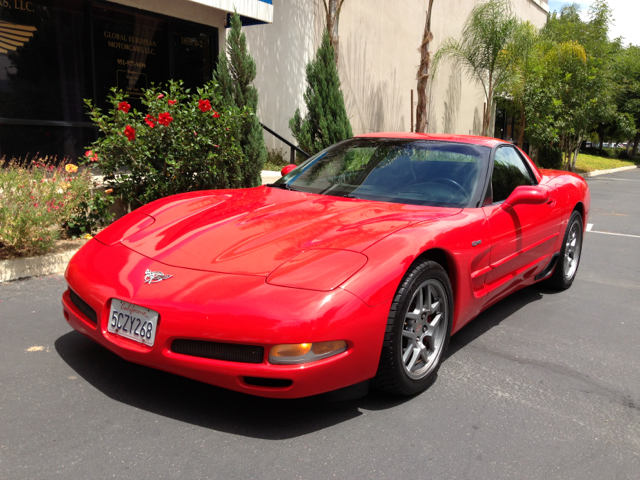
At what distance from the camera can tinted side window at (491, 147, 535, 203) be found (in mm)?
4137

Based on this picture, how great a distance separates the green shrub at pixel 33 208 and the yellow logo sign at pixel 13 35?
4.16 metres

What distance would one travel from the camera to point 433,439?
8.77 ft

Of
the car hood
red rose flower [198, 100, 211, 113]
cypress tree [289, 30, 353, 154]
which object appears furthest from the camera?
cypress tree [289, 30, 353, 154]

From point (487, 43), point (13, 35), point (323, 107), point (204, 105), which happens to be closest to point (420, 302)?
point (204, 105)

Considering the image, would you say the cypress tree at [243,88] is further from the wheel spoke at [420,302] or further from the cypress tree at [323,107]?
the wheel spoke at [420,302]

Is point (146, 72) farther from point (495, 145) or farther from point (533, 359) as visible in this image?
point (533, 359)

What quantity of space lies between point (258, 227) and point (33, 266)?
9.60 feet

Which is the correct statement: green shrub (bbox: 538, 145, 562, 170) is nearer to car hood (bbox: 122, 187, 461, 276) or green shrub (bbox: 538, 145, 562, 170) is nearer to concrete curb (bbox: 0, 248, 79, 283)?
concrete curb (bbox: 0, 248, 79, 283)

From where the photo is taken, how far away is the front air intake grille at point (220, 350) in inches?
99.3

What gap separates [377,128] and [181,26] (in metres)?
8.64

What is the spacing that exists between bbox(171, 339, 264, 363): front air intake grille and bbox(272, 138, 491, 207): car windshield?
1657 millimetres

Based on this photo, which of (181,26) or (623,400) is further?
(181,26)

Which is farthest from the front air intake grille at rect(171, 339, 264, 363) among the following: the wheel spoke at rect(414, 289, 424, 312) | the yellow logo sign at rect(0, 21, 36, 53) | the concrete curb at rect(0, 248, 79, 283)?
the yellow logo sign at rect(0, 21, 36, 53)

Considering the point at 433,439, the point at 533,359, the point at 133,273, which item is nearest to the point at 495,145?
the point at 533,359
